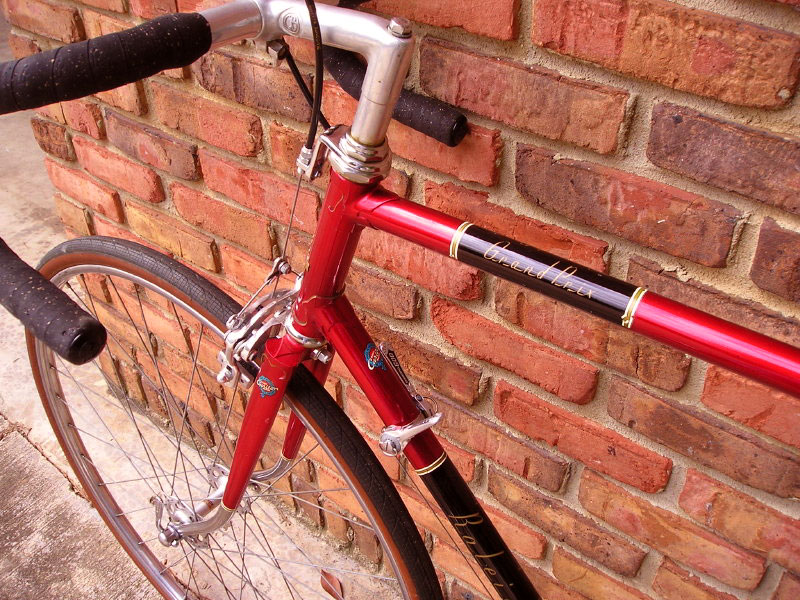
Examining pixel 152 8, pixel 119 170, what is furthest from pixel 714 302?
pixel 119 170

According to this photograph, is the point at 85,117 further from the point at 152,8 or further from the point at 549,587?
the point at 549,587

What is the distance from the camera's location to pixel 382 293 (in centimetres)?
90

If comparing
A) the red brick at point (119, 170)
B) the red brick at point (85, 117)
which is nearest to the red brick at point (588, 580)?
the red brick at point (119, 170)

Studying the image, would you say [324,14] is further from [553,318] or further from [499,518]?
[499,518]

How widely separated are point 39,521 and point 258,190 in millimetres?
A: 791

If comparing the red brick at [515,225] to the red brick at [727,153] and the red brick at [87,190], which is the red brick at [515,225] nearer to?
the red brick at [727,153]

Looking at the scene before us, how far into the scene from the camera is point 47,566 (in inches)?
47.3

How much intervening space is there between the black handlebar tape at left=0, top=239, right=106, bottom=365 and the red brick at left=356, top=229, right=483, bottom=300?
45 cm

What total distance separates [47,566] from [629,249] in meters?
1.11

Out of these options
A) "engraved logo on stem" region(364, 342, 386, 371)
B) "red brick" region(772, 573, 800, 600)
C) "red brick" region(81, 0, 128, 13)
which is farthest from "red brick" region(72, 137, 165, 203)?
"red brick" region(772, 573, 800, 600)

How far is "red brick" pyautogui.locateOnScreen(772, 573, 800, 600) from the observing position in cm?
73

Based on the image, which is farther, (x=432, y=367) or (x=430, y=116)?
(x=432, y=367)

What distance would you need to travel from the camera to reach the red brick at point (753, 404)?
25.1 inches

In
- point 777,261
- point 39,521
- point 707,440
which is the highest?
point 777,261
